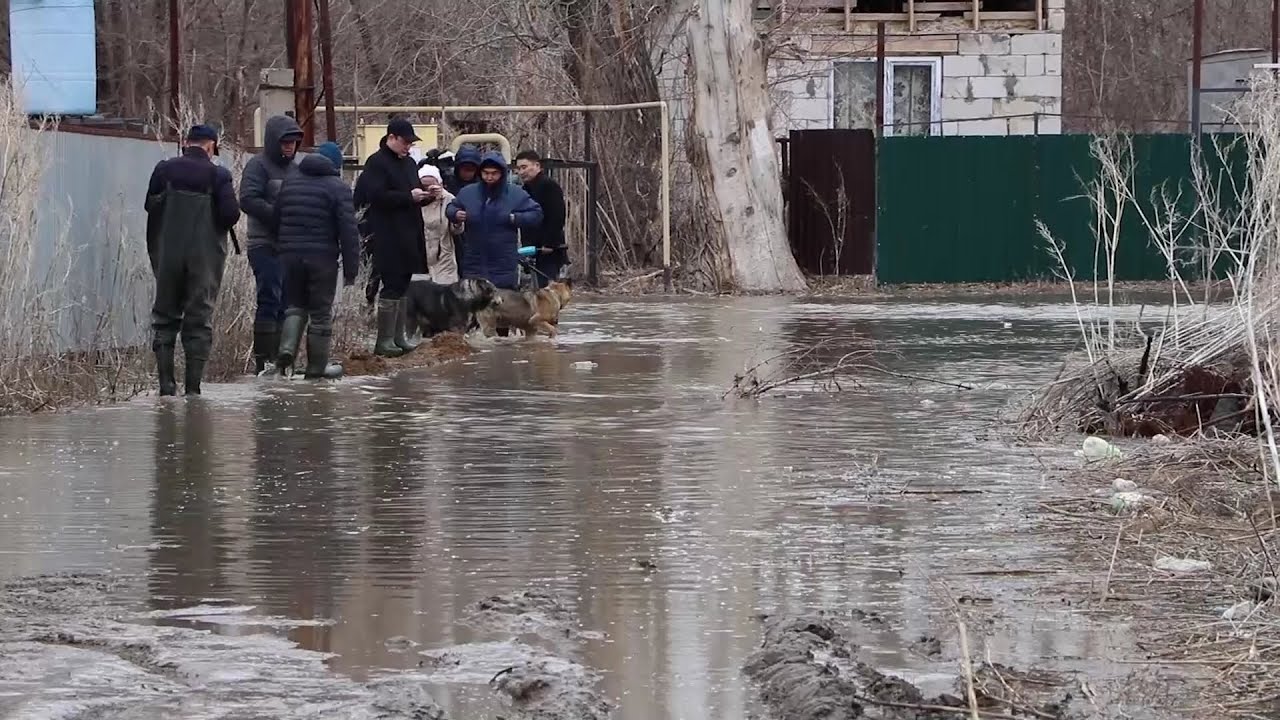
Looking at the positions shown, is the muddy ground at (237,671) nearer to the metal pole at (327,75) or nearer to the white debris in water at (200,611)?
the white debris in water at (200,611)

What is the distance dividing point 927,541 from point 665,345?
1027cm

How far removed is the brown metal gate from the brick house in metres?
5.50

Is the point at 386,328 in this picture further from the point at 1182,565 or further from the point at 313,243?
the point at 1182,565

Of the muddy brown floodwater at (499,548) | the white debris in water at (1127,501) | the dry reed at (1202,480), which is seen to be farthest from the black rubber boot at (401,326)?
the white debris in water at (1127,501)

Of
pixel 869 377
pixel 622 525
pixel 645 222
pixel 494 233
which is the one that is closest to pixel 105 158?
pixel 494 233

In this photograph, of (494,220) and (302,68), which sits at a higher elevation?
(302,68)

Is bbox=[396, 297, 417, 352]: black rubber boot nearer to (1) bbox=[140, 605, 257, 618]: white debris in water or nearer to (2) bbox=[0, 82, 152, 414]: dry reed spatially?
(2) bbox=[0, 82, 152, 414]: dry reed

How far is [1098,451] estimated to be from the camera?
35.3ft

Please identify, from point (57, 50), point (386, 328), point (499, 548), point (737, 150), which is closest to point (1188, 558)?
point (499, 548)

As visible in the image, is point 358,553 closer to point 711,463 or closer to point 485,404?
point 711,463

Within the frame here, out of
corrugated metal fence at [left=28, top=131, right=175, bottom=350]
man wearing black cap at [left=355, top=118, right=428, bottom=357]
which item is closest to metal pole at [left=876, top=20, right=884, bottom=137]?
man wearing black cap at [left=355, top=118, right=428, bottom=357]

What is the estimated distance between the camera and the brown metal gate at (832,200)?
28.3 meters

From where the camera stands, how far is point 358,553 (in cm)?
814

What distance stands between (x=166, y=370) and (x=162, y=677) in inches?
306
